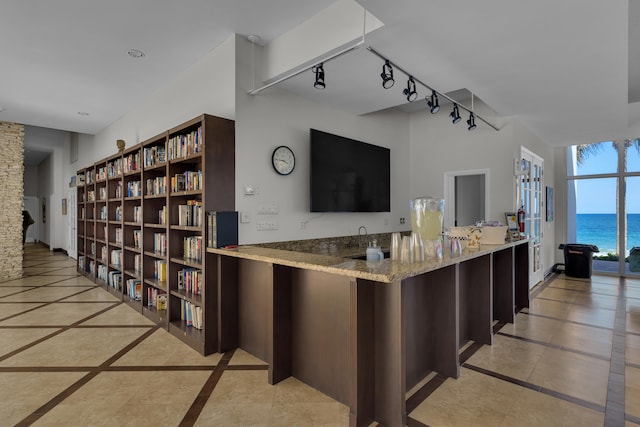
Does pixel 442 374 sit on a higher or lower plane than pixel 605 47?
lower

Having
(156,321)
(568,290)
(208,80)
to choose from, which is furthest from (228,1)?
(568,290)

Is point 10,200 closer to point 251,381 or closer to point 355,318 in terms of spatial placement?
point 251,381

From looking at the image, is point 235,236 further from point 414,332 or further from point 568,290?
point 568,290

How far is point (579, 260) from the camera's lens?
648cm

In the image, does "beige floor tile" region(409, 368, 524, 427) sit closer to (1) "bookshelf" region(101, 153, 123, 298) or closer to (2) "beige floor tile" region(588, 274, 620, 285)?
(1) "bookshelf" region(101, 153, 123, 298)

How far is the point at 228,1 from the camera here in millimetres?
2807

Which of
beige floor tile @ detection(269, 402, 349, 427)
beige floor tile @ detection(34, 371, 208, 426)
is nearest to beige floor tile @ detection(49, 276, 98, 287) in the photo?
beige floor tile @ detection(34, 371, 208, 426)

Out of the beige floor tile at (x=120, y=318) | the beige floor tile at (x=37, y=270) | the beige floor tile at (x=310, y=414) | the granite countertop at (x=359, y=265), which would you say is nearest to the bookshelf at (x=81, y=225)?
the beige floor tile at (x=37, y=270)

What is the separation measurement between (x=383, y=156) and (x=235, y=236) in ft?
10.2

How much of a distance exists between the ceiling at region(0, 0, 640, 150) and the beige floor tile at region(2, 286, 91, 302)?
9.97 ft

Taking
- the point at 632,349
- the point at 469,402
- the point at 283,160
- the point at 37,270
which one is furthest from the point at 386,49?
the point at 37,270

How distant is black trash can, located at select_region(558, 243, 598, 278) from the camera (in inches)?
252

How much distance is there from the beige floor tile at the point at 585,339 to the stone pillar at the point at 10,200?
8.99 meters

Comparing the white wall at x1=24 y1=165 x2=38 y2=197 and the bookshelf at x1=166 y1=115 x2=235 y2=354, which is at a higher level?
the white wall at x1=24 y1=165 x2=38 y2=197
